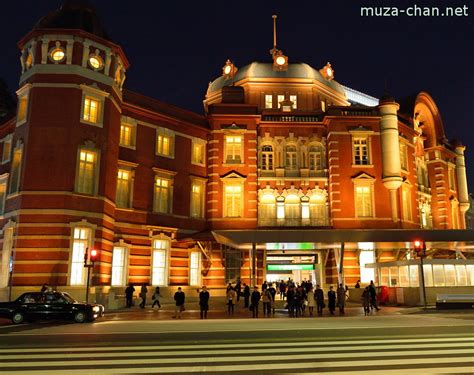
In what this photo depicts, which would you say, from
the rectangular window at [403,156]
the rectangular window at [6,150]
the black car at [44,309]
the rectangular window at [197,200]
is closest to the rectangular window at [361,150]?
the rectangular window at [403,156]

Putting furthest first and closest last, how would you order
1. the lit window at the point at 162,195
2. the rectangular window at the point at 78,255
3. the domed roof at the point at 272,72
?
1. the domed roof at the point at 272,72
2. the lit window at the point at 162,195
3. the rectangular window at the point at 78,255

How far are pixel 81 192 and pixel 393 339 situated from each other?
19.3 m

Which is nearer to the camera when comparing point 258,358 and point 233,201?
point 258,358

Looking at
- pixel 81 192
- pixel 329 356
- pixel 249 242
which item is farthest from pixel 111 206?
pixel 329 356

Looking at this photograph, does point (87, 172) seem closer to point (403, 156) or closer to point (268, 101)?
point (268, 101)

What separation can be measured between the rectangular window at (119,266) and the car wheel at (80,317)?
8.96m

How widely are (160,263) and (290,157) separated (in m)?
12.8

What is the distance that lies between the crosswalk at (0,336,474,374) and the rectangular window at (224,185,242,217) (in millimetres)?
22746

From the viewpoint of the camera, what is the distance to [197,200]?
116ft

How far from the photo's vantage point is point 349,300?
32.1 m

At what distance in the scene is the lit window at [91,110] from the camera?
27.7 m

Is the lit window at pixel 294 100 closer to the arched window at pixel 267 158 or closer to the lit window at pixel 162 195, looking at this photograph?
the arched window at pixel 267 158

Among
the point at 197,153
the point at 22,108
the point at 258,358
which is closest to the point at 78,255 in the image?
the point at 22,108

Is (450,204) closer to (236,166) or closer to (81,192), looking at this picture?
(236,166)
